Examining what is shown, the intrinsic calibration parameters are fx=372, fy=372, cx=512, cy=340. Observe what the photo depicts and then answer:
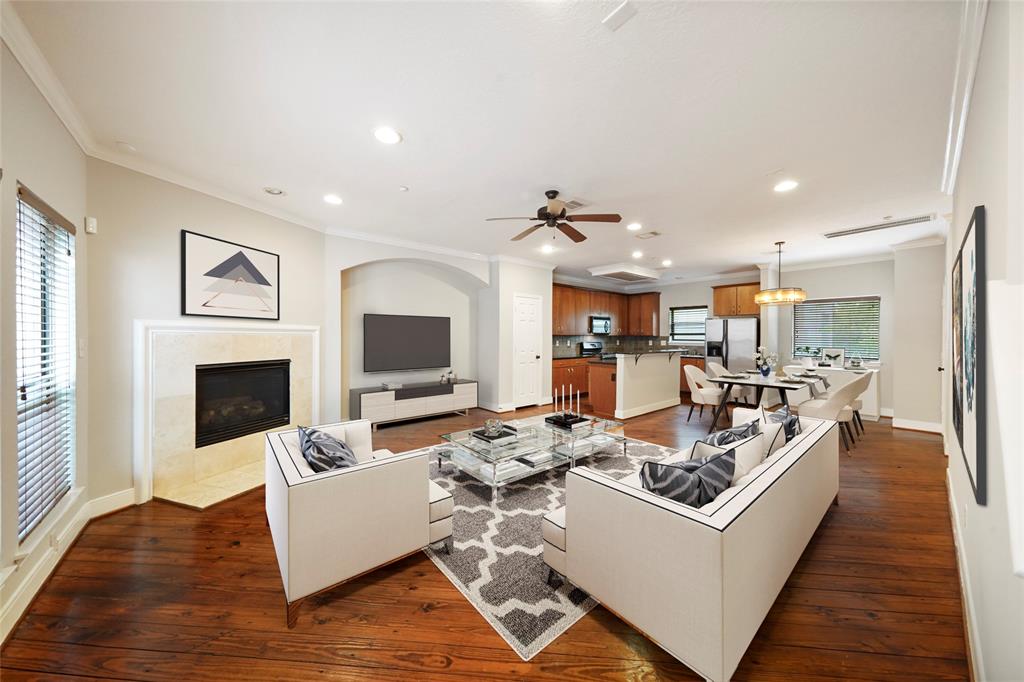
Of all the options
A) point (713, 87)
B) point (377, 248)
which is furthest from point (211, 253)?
point (713, 87)

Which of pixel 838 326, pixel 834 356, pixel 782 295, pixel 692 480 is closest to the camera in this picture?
pixel 692 480

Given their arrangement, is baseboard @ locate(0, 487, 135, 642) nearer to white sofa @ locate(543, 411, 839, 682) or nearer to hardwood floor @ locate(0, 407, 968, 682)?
hardwood floor @ locate(0, 407, 968, 682)

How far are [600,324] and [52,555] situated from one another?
8.14 meters

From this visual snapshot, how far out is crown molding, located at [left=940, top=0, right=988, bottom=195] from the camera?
1.42 metres

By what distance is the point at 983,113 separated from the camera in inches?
58.4

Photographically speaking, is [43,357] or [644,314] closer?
[43,357]

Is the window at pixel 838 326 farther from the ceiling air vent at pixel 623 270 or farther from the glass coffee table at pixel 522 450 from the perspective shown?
the glass coffee table at pixel 522 450

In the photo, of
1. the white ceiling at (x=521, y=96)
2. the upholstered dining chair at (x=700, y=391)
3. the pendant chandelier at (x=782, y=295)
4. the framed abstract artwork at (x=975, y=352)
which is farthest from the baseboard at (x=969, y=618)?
the pendant chandelier at (x=782, y=295)

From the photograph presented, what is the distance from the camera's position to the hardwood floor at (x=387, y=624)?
1476mm

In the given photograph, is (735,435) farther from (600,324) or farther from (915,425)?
(600,324)

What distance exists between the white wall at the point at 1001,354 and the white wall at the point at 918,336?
469 cm

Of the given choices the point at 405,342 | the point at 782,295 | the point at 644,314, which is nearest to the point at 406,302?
the point at 405,342

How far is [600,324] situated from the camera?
8.59 m

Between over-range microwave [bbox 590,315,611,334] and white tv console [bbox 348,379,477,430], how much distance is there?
353 centimetres
